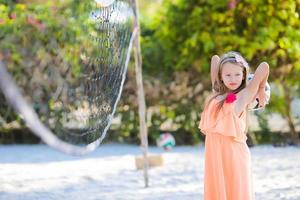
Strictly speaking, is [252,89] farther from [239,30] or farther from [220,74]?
[239,30]

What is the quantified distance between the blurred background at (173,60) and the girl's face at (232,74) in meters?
4.04

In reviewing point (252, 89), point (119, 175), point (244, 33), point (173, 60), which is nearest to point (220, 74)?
point (252, 89)

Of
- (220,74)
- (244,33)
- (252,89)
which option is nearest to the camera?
(252,89)

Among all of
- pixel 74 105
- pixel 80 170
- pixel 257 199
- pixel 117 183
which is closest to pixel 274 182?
pixel 257 199

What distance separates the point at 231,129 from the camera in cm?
323

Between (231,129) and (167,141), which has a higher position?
(231,129)

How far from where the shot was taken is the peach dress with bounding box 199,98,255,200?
3254 mm

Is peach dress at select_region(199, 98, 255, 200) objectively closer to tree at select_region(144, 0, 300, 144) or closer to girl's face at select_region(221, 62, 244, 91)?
girl's face at select_region(221, 62, 244, 91)

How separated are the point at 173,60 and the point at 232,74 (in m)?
4.51

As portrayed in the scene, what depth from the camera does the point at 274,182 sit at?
17.2ft

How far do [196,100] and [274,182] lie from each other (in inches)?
103

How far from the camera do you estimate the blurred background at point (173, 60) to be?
7.35 m

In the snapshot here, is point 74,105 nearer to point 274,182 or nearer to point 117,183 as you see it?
point 117,183

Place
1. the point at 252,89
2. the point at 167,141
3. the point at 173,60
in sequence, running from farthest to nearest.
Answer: the point at 173,60 < the point at 167,141 < the point at 252,89
